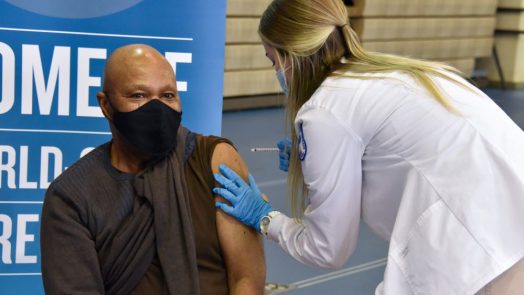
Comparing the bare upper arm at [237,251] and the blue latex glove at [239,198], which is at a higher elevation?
the blue latex glove at [239,198]

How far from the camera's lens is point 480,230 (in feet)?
5.87

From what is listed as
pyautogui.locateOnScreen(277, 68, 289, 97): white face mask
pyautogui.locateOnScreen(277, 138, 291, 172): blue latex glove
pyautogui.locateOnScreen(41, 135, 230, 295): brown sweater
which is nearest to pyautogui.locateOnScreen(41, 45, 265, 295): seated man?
pyautogui.locateOnScreen(41, 135, 230, 295): brown sweater

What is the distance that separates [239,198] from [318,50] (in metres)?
0.40

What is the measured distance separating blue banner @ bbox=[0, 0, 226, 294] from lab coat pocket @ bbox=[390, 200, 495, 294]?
0.95 m

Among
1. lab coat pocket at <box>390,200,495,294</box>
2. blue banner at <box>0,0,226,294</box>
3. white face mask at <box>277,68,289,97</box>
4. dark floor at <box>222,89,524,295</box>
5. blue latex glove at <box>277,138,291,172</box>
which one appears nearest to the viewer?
lab coat pocket at <box>390,200,495,294</box>

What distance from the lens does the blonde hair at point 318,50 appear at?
1.85 m

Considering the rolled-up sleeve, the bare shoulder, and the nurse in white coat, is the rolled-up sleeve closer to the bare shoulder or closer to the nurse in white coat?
the nurse in white coat

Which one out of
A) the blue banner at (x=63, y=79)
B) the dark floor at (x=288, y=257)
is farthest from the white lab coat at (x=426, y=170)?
the dark floor at (x=288, y=257)

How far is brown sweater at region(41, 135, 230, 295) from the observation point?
1818 millimetres

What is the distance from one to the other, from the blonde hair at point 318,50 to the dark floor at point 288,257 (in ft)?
3.06

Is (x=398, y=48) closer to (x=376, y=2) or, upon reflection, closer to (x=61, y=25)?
(x=376, y=2)

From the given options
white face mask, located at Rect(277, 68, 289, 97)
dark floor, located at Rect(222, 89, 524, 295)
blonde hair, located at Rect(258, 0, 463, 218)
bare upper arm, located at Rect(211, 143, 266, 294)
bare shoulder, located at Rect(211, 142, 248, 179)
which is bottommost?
dark floor, located at Rect(222, 89, 524, 295)

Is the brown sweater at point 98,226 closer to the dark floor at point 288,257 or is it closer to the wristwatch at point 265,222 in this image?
the wristwatch at point 265,222

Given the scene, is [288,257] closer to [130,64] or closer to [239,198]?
[239,198]
